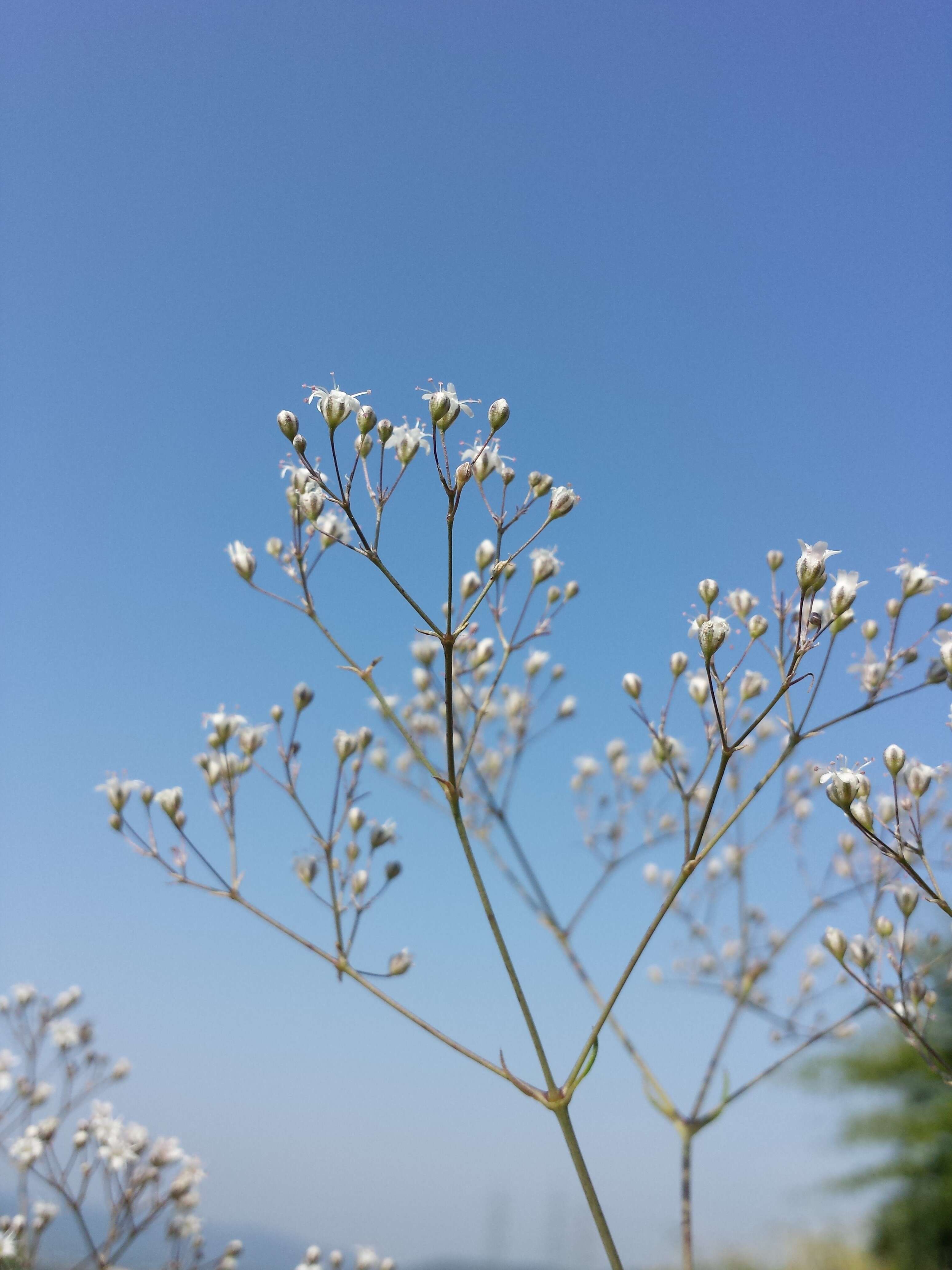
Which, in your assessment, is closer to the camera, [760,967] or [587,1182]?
[587,1182]

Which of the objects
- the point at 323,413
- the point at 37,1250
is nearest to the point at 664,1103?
the point at 323,413

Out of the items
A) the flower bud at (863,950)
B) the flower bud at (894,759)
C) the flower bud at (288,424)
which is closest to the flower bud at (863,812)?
the flower bud at (894,759)

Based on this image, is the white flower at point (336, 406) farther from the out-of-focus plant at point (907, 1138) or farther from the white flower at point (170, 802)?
the out-of-focus plant at point (907, 1138)

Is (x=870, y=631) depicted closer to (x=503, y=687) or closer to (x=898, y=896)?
(x=898, y=896)

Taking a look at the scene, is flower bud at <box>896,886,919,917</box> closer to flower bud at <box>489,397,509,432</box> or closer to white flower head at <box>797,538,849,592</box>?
white flower head at <box>797,538,849,592</box>

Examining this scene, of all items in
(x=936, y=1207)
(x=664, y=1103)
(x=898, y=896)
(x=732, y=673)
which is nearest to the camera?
(x=732, y=673)

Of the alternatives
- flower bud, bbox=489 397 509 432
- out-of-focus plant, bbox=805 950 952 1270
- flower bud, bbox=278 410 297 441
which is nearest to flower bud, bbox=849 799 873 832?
flower bud, bbox=489 397 509 432
